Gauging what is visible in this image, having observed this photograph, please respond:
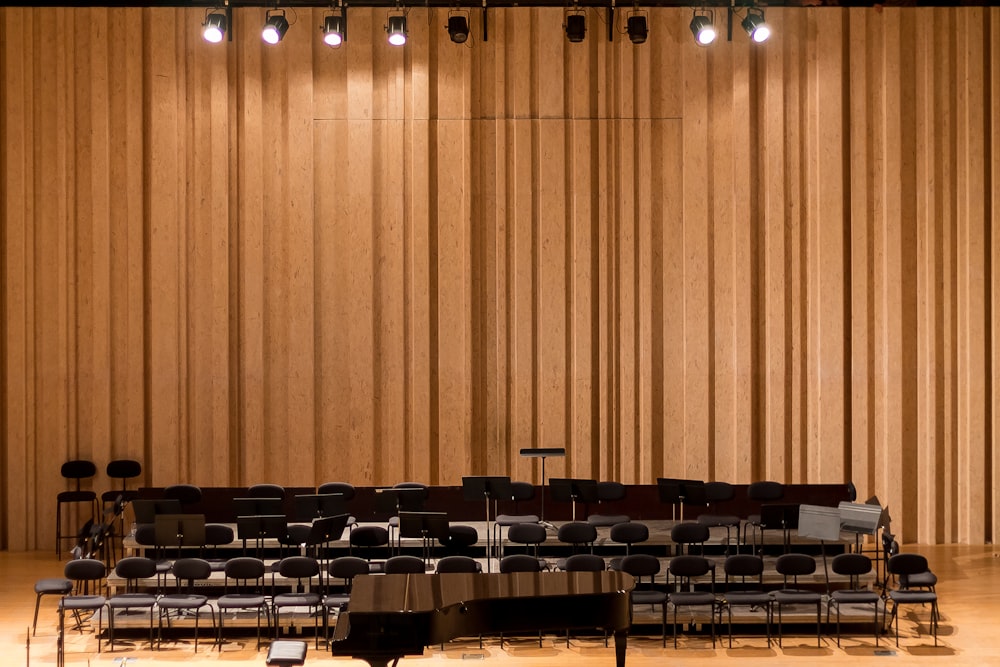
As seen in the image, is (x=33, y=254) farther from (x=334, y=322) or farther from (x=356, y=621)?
(x=356, y=621)

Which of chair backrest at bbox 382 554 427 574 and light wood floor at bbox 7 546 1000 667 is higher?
chair backrest at bbox 382 554 427 574

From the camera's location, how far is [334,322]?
13.4m

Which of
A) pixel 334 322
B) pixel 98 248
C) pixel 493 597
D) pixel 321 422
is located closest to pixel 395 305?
pixel 334 322

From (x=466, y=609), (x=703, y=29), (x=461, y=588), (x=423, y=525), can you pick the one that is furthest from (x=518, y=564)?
(x=703, y=29)

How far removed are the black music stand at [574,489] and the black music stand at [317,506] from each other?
204 centimetres

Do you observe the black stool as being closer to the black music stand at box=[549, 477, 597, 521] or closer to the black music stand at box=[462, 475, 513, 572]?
the black music stand at box=[462, 475, 513, 572]

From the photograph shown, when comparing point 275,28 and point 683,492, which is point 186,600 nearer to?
A: point 683,492

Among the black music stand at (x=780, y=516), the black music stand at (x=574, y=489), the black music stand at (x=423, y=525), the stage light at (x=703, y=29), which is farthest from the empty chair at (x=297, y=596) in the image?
the stage light at (x=703, y=29)

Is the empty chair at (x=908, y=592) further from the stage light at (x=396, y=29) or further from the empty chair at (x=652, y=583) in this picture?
the stage light at (x=396, y=29)

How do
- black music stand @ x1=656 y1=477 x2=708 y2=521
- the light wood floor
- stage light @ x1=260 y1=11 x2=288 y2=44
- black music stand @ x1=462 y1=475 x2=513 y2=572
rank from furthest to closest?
stage light @ x1=260 y1=11 x2=288 y2=44 < black music stand @ x1=462 y1=475 x2=513 y2=572 < black music stand @ x1=656 y1=477 x2=708 y2=521 < the light wood floor

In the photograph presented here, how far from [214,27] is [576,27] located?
384cm

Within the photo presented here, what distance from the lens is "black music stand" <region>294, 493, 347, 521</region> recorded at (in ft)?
35.0

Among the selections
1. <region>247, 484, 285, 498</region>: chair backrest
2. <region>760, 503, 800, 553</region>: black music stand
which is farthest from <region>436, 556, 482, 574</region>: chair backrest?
<region>760, 503, 800, 553</region>: black music stand

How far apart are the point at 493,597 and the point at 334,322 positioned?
6192 mm
